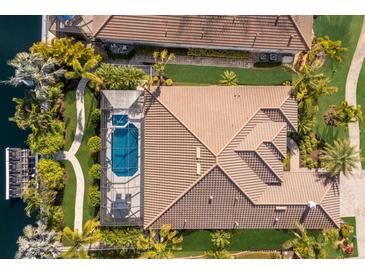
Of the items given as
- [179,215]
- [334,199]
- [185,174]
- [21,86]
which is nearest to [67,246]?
[179,215]

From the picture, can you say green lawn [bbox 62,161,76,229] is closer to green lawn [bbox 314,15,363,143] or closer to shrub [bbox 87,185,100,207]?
shrub [bbox 87,185,100,207]

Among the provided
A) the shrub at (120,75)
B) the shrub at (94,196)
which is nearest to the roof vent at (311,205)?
the shrub at (120,75)

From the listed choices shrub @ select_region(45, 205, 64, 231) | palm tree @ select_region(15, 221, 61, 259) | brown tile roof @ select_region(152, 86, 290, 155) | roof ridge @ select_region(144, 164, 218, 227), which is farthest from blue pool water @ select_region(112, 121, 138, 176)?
palm tree @ select_region(15, 221, 61, 259)

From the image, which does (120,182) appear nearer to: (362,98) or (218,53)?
(218,53)

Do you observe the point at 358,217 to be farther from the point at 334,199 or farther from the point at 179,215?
the point at 179,215

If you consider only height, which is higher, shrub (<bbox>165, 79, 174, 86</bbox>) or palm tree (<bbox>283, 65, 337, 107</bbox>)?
shrub (<bbox>165, 79, 174, 86</bbox>)

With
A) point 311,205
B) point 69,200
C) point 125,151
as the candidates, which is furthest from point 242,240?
point 69,200
